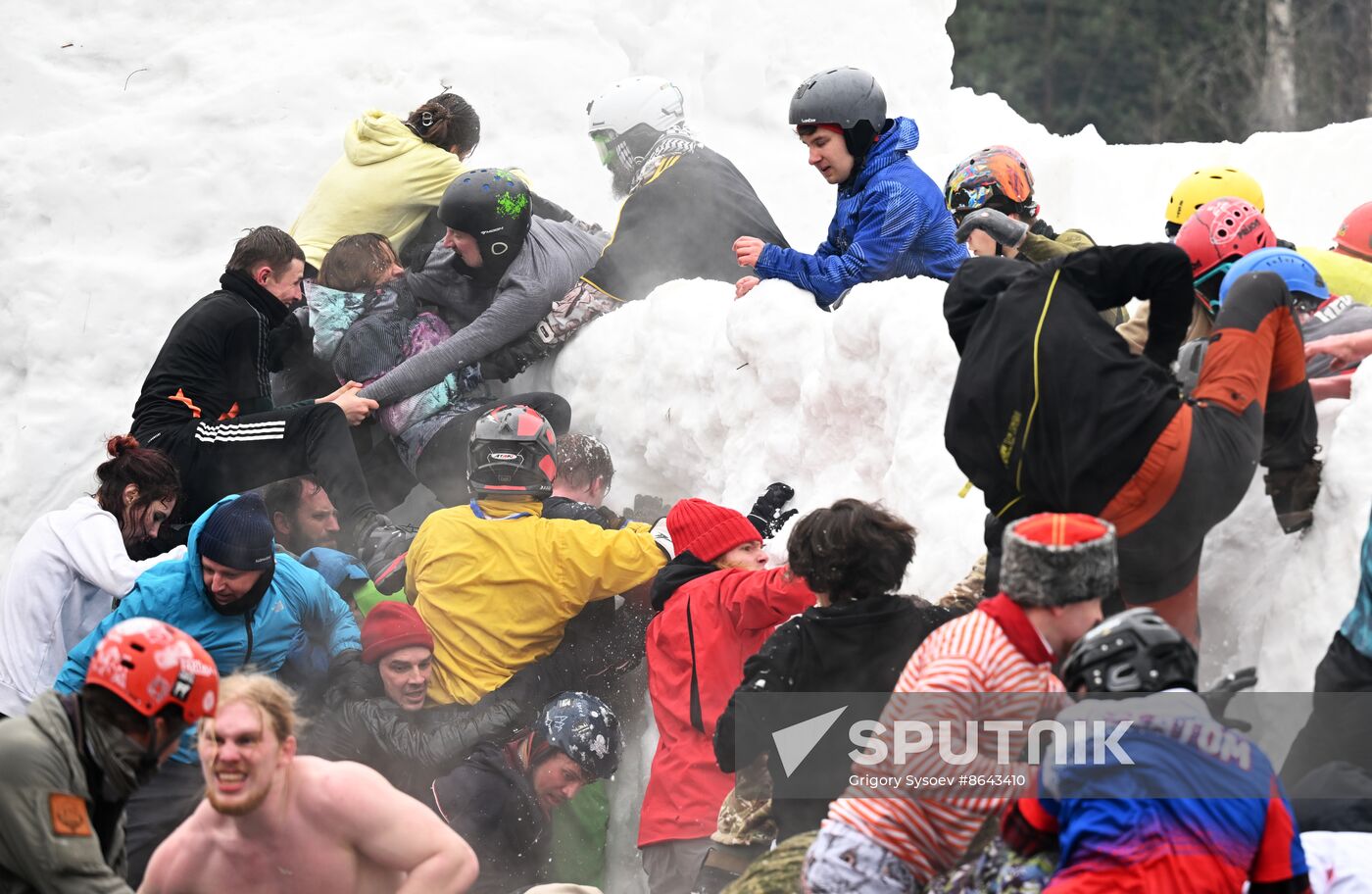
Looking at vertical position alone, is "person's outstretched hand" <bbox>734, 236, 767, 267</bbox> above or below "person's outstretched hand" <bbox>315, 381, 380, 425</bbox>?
above

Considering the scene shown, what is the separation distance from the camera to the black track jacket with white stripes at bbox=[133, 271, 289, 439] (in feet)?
24.7

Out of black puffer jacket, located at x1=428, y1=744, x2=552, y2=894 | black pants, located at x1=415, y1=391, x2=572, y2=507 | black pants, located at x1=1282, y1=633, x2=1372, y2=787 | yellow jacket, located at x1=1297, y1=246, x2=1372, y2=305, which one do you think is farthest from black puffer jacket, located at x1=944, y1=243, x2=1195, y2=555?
black pants, located at x1=415, y1=391, x2=572, y2=507

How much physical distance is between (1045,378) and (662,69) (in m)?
7.11

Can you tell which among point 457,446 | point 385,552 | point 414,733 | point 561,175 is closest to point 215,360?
point 457,446

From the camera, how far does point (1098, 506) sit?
439 cm

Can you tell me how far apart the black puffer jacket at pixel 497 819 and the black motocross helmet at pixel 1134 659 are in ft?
10.1

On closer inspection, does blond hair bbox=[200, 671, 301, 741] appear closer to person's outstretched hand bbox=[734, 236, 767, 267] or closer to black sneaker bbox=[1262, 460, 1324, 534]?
black sneaker bbox=[1262, 460, 1324, 534]

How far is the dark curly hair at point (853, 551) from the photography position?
4.68 meters

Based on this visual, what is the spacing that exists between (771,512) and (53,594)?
105 inches

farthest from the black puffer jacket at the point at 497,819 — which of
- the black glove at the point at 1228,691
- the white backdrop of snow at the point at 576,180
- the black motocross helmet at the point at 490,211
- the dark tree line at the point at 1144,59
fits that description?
the dark tree line at the point at 1144,59

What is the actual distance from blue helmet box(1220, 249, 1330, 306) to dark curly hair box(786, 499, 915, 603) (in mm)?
1200

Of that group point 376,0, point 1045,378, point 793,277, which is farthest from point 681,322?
point 376,0

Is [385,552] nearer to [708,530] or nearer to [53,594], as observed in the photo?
[53,594]

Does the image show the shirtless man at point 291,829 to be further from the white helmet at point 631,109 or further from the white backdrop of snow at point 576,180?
the white helmet at point 631,109
